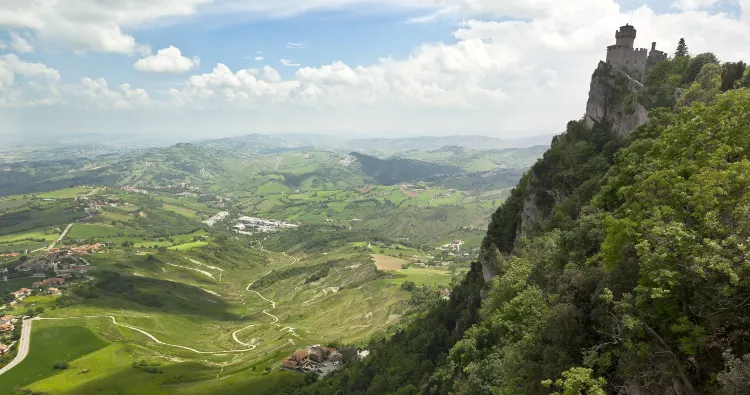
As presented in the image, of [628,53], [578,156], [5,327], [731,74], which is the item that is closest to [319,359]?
[578,156]

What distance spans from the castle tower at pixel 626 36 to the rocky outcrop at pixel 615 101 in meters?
4.65

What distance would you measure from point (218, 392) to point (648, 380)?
13344 cm

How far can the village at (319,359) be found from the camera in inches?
5217

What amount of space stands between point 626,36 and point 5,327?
243883 mm

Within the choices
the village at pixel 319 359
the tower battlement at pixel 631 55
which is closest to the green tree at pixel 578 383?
the tower battlement at pixel 631 55

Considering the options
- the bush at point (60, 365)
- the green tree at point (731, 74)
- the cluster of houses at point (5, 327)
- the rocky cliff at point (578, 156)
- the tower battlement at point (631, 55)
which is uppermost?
the tower battlement at point (631, 55)

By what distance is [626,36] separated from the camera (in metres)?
77.1

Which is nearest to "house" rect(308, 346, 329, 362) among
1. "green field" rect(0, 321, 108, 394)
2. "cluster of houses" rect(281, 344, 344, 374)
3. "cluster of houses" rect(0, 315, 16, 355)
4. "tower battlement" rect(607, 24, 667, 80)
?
"cluster of houses" rect(281, 344, 344, 374)

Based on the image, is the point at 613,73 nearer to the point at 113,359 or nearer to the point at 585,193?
the point at 585,193

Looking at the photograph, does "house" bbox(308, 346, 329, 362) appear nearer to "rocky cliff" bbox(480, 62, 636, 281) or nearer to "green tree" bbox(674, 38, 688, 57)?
"rocky cliff" bbox(480, 62, 636, 281)

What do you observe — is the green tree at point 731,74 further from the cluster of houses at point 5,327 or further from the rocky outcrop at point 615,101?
the cluster of houses at point 5,327

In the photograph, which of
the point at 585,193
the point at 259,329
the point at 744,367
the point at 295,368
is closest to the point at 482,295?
the point at 585,193

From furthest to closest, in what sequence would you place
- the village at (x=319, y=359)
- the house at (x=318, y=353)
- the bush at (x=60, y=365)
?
the bush at (x=60, y=365), the house at (x=318, y=353), the village at (x=319, y=359)

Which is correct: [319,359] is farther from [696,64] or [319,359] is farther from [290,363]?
[696,64]
